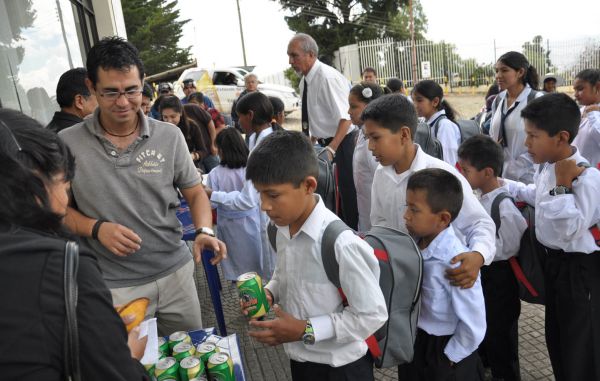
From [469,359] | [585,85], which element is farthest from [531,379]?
[585,85]

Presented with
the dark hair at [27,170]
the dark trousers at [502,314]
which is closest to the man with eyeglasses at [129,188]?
the dark hair at [27,170]

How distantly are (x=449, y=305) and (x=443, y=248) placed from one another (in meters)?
0.26

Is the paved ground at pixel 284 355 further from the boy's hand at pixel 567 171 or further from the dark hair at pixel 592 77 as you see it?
the dark hair at pixel 592 77

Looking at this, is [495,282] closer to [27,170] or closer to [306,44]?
[27,170]

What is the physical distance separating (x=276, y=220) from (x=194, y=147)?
4.11 metres

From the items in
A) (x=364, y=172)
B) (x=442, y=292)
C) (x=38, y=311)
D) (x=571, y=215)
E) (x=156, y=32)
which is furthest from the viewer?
(x=156, y=32)

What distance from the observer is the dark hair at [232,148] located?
3.55m

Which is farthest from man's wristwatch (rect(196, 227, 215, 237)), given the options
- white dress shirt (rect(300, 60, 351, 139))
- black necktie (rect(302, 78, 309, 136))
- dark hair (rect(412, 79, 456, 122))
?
black necktie (rect(302, 78, 309, 136))

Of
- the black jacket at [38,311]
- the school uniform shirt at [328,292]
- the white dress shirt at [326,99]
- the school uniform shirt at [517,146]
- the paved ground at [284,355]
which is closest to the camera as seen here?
the black jacket at [38,311]

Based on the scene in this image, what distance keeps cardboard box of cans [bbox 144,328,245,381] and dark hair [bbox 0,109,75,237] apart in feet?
2.40

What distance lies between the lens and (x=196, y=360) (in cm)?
163

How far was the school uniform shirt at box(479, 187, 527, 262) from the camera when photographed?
239 centimetres

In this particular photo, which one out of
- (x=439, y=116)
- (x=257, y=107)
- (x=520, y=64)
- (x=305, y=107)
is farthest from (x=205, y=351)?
(x=520, y=64)

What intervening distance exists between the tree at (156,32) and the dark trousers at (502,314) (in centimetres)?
3080
